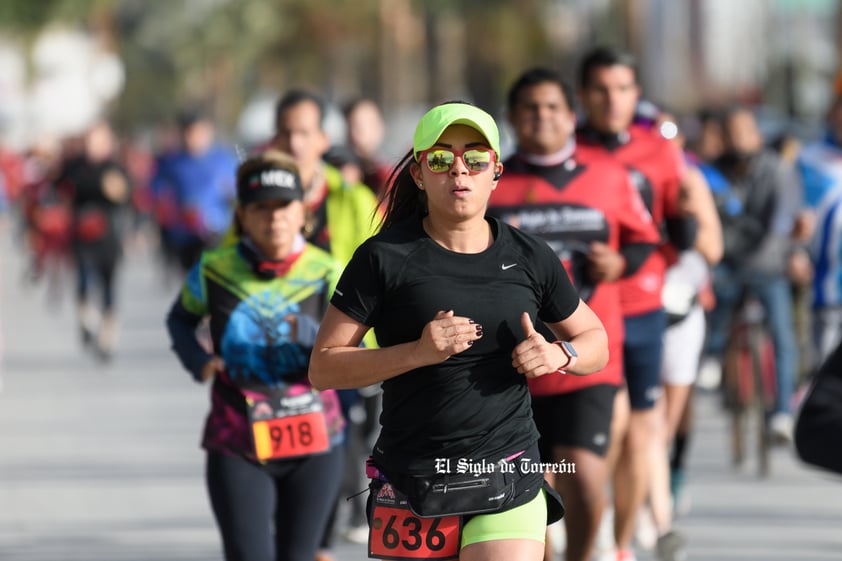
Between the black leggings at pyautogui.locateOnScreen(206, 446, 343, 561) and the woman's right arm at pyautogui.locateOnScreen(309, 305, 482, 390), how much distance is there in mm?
1253

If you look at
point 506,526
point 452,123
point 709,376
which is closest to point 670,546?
point 506,526

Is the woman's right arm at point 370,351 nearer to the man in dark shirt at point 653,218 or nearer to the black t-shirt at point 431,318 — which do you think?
the black t-shirt at point 431,318

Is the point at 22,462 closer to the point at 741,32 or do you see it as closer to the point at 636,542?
the point at 636,542

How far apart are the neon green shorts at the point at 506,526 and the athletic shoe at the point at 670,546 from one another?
3.37 meters

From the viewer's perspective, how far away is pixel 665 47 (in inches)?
1622

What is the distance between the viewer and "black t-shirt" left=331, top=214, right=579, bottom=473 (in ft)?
15.3

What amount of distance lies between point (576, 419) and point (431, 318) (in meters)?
2.18

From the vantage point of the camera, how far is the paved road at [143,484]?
29.1ft

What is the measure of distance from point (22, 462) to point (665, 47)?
31.2 metres

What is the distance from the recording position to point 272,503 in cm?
604

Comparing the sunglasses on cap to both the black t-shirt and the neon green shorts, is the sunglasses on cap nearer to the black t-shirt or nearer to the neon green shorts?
the black t-shirt

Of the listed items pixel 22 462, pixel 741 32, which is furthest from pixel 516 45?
pixel 22 462

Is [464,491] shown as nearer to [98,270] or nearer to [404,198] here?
[404,198]

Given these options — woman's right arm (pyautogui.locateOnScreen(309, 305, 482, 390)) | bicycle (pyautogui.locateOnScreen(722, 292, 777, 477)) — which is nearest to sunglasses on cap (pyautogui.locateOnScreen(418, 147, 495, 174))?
woman's right arm (pyautogui.locateOnScreen(309, 305, 482, 390))
